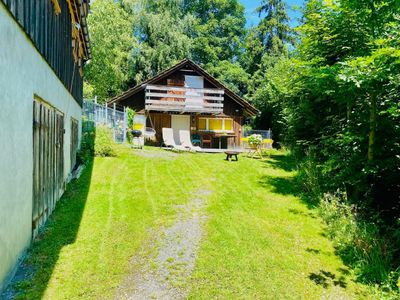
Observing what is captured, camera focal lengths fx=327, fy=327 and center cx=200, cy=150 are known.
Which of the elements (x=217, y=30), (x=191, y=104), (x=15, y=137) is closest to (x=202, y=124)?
(x=191, y=104)

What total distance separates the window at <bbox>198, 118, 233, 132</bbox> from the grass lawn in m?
13.5

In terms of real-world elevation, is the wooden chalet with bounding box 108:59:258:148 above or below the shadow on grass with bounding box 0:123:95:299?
above

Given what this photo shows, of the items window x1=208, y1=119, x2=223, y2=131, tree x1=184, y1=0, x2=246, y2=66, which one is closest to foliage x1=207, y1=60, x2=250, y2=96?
tree x1=184, y1=0, x2=246, y2=66

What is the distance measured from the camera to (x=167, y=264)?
4805 mm

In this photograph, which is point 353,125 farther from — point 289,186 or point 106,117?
point 106,117

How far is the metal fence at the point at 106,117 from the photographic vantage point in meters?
15.8

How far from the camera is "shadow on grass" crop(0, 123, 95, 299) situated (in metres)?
3.80

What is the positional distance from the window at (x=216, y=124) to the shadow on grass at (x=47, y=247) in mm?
16003

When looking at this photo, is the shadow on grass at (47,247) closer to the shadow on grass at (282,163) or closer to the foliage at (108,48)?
the shadow on grass at (282,163)

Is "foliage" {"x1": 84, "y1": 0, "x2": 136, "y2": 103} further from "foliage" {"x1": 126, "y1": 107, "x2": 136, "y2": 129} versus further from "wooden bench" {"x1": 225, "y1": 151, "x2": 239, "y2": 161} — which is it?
"wooden bench" {"x1": 225, "y1": 151, "x2": 239, "y2": 161}

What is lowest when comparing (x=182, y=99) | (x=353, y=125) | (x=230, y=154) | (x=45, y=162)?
(x=230, y=154)

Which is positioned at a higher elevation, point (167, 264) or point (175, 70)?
point (175, 70)

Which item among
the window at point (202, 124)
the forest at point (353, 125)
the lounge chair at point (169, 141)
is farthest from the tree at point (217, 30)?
the forest at point (353, 125)

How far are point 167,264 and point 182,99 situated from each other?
1788 centimetres
